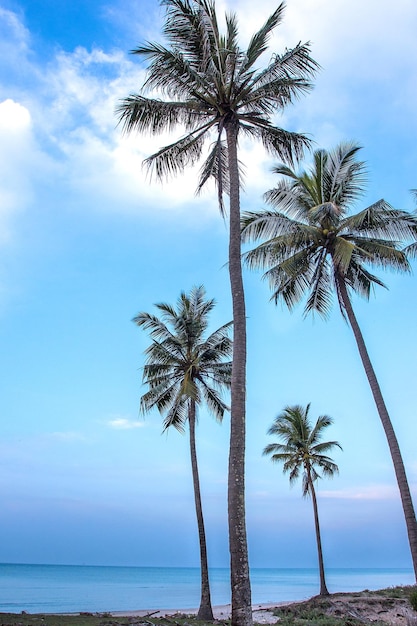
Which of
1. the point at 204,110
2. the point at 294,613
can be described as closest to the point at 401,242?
the point at 204,110

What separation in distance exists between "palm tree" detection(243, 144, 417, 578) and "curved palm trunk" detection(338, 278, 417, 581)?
3 cm

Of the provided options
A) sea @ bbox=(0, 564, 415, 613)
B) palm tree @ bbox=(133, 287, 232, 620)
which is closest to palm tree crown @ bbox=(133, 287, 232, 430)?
palm tree @ bbox=(133, 287, 232, 620)

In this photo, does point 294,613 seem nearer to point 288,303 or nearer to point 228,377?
point 228,377

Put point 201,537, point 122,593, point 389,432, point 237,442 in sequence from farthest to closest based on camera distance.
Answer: point 122,593 < point 201,537 < point 389,432 < point 237,442

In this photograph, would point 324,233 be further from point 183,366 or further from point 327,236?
point 183,366

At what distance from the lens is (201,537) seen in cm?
2141

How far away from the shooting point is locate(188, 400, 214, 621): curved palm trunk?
20094mm

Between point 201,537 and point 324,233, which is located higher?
point 324,233

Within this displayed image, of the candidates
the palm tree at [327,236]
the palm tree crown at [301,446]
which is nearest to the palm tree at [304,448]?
the palm tree crown at [301,446]

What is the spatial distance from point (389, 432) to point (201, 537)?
10.6 meters

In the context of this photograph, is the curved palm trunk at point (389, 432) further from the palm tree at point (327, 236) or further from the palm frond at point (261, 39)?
the palm frond at point (261, 39)

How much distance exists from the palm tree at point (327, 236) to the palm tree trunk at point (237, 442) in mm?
4462

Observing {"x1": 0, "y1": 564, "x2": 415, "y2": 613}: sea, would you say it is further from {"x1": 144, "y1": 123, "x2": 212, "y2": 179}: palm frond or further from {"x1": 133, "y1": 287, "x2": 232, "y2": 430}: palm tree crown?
{"x1": 144, "y1": 123, "x2": 212, "y2": 179}: palm frond

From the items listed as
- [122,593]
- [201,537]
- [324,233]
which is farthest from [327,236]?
[122,593]
